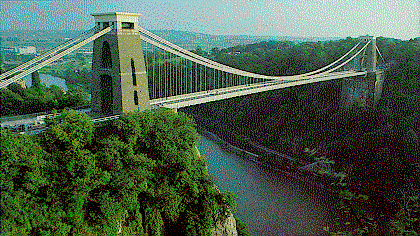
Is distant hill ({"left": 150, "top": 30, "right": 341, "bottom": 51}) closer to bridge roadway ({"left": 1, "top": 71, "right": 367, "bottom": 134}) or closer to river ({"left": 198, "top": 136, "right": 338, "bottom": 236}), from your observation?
bridge roadway ({"left": 1, "top": 71, "right": 367, "bottom": 134})

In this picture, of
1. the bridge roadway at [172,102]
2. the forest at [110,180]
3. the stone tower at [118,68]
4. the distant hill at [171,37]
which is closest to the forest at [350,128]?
the bridge roadway at [172,102]

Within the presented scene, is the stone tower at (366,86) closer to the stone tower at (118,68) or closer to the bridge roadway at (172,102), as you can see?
the bridge roadway at (172,102)

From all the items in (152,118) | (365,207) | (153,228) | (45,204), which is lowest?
(365,207)

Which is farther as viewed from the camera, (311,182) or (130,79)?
(311,182)

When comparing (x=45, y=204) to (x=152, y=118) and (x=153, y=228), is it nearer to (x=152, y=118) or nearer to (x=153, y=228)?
(x=153, y=228)

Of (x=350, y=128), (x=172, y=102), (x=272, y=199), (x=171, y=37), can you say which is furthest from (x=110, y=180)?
(x=350, y=128)

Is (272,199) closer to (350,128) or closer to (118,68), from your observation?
(350,128)

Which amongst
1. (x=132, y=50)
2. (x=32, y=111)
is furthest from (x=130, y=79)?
(x=32, y=111)
